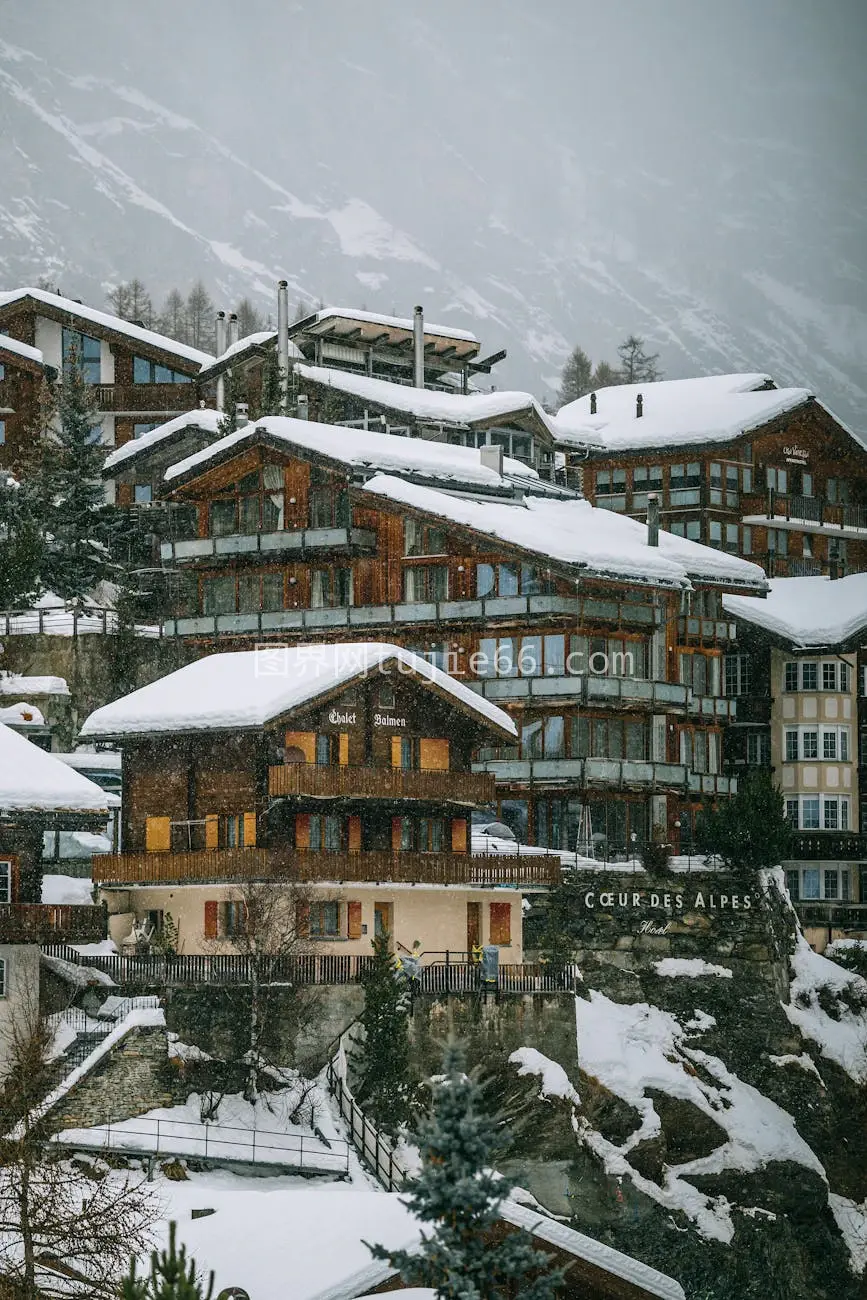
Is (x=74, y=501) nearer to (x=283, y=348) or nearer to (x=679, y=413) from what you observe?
(x=283, y=348)

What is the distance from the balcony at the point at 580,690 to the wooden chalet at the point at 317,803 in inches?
276

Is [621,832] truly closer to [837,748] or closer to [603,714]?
[603,714]

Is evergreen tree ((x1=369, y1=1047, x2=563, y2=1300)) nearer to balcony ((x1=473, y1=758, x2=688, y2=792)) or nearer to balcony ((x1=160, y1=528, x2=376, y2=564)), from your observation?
balcony ((x1=473, y1=758, x2=688, y2=792))

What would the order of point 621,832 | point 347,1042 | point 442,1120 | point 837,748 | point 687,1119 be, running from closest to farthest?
point 442,1120
point 347,1042
point 687,1119
point 621,832
point 837,748

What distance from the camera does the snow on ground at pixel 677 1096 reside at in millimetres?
60781

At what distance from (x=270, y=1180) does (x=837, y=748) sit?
35.5 metres

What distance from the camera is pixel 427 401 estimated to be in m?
94.1

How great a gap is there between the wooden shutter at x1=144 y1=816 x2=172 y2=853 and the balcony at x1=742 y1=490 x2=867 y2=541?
3895cm

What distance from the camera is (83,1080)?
51.8 m

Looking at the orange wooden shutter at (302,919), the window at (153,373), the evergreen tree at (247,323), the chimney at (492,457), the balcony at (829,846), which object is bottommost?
the orange wooden shutter at (302,919)

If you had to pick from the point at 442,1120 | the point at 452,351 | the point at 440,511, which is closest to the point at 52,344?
the point at 452,351

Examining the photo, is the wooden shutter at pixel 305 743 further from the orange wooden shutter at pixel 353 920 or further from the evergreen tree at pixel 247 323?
the evergreen tree at pixel 247 323

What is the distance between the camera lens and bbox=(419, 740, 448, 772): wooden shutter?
216 feet

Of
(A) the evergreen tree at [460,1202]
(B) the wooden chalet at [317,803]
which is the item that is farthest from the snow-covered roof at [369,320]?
(A) the evergreen tree at [460,1202]
